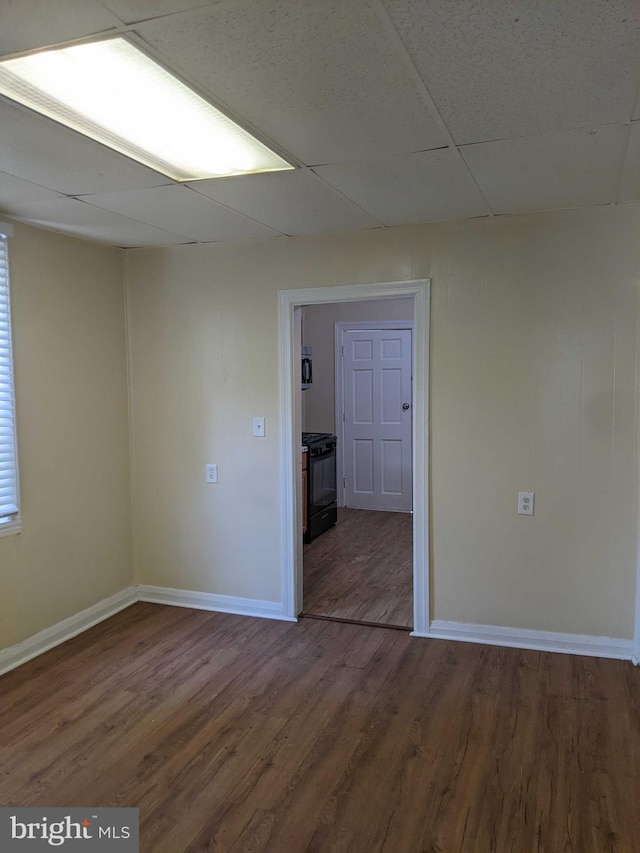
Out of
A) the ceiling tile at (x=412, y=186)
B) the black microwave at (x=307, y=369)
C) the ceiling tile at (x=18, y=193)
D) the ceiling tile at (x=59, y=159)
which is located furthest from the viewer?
the black microwave at (x=307, y=369)

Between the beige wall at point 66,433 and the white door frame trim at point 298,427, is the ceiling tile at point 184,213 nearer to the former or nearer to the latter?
the white door frame trim at point 298,427

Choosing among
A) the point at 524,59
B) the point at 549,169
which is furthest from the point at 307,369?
the point at 524,59

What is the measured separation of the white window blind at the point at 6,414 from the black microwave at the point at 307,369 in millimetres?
3813

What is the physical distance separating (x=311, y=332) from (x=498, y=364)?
13.4 feet

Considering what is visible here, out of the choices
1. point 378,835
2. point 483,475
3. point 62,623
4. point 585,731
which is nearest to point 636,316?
point 483,475

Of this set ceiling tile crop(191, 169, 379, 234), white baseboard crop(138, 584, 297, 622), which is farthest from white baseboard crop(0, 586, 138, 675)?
ceiling tile crop(191, 169, 379, 234)

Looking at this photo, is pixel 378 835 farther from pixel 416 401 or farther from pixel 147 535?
pixel 147 535

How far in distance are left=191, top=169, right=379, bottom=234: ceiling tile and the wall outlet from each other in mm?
1695

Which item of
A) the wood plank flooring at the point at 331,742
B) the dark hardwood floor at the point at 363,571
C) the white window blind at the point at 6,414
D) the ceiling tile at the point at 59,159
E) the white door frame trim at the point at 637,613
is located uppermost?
the ceiling tile at the point at 59,159

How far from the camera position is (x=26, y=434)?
134 inches

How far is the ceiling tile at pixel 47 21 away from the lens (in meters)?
1.41

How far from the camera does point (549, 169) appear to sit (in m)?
2.54

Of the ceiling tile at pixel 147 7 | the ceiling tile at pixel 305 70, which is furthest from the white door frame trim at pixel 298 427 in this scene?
the ceiling tile at pixel 147 7

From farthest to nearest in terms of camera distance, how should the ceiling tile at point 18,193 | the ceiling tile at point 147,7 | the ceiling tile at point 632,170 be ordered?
the ceiling tile at point 18,193, the ceiling tile at point 632,170, the ceiling tile at point 147,7
